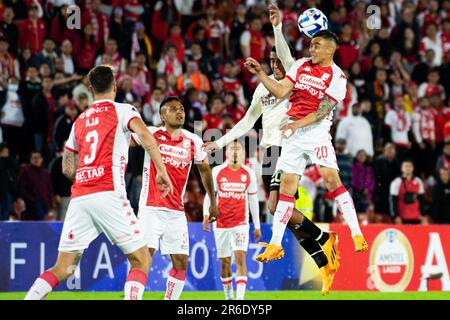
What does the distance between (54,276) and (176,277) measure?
2551 mm

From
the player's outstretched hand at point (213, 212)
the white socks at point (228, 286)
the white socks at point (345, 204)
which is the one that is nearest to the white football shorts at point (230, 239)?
the white socks at point (228, 286)

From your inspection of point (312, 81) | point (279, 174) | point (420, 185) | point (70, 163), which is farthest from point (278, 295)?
point (70, 163)

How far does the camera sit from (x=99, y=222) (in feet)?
30.1

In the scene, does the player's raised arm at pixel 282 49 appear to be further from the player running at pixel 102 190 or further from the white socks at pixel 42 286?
the white socks at pixel 42 286

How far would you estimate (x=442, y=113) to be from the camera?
22.0 metres

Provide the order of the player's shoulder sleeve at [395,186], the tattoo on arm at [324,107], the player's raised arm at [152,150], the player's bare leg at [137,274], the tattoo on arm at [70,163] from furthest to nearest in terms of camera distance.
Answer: the player's shoulder sleeve at [395,186] < the tattoo on arm at [324,107] < the tattoo on arm at [70,163] < the player's bare leg at [137,274] < the player's raised arm at [152,150]

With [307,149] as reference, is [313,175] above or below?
below

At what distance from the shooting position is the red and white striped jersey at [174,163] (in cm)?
1180

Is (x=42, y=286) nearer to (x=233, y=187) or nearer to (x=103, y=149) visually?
(x=103, y=149)

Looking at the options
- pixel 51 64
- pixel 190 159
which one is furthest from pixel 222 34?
pixel 190 159

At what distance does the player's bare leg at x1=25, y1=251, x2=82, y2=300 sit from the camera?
9.14m

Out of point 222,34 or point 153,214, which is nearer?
point 153,214
